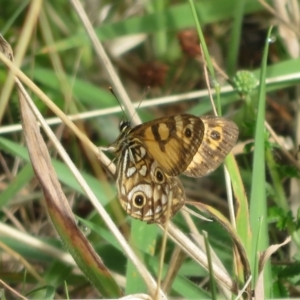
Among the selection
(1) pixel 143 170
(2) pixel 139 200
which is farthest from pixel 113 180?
(2) pixel 139 200

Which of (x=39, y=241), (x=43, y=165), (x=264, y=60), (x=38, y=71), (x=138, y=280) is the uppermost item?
(x=38, y=71)

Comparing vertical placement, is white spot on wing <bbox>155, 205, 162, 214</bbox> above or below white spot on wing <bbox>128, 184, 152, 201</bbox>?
below

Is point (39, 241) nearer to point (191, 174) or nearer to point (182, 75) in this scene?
point (191, 174)

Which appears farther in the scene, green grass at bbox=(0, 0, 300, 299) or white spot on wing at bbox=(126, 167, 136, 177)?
white spot on wing at bbox=(126, 167, 136, 177)

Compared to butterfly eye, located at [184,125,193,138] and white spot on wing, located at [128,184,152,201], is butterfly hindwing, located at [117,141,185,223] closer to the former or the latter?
white spot on wing, located at [128,184,152,201]

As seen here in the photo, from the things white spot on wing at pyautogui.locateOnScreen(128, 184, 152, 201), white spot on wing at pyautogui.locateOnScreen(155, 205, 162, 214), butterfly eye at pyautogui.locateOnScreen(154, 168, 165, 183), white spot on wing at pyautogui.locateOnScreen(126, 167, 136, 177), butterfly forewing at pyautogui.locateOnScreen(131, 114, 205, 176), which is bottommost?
white spot on wing at pyautogui.locateOnScreen(155, 205, 162, 214)

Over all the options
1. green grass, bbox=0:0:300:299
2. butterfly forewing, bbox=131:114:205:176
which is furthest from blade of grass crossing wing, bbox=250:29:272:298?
butterfly forewing, bbox=131:114:205:176

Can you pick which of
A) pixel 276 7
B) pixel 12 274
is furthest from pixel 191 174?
pixel 276 7

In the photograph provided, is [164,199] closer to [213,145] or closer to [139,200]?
[139,200]
